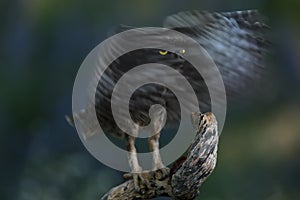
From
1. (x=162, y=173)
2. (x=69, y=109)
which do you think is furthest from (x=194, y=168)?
(x=69, y=109)

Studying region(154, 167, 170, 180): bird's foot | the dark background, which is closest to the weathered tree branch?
region(154, 167, 170, 180): bird's foot

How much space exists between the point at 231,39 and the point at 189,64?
57 millimetres

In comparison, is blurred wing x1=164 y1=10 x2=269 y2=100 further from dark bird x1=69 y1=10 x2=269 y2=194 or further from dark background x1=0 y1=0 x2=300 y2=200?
dark background x1=0 y1=0 x2=300 y2=200

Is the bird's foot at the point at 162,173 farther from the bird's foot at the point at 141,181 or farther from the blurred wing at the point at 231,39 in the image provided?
the blurred wing at the point at 231,39

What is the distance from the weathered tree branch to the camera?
61 cm

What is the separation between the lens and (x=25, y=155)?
146cm

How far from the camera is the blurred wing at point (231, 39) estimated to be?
62cm

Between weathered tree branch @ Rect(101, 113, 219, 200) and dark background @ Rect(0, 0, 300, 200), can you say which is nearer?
weathered tree branch @ Rect(101, 113, 219, 200)

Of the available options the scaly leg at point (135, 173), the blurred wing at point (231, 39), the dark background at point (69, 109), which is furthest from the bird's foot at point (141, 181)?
the dark background at point (69, 109)

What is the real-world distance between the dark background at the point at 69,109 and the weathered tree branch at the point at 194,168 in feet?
2.25

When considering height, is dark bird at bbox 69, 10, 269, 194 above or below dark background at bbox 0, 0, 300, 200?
above

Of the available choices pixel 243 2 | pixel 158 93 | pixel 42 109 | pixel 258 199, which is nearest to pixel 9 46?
pixel 42 109

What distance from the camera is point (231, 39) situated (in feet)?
2.13

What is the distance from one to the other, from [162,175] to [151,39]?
0.17 m
